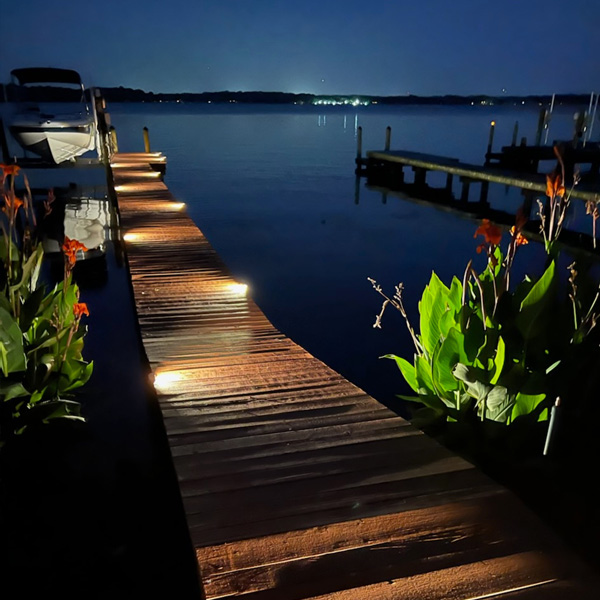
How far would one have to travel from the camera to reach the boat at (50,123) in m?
15.6

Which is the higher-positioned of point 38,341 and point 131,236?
point 38,341

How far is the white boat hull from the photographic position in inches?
613

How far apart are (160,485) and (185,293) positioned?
85.7 inches

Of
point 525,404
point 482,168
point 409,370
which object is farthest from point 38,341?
point 482,168

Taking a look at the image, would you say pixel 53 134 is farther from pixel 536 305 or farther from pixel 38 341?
pixel 536 305

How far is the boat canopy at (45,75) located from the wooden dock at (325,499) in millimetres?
15486

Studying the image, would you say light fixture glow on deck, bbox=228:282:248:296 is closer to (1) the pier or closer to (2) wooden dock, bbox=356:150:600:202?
→ (2) wooden dock, bbox=356:150:600:202

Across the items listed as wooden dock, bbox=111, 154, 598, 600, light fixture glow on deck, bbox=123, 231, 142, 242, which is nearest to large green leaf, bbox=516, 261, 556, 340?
wooden dock, bbox=111, 154, 598, 600

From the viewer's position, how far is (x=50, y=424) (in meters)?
4.15

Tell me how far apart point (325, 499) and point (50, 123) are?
16.3 m

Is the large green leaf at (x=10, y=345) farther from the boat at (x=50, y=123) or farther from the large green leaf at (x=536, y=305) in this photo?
the boat at (x=50, y=123)

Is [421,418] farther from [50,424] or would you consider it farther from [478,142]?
[478,142]

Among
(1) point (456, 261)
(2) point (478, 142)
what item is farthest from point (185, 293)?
(2) point (478, 142)

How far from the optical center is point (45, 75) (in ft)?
54.6
